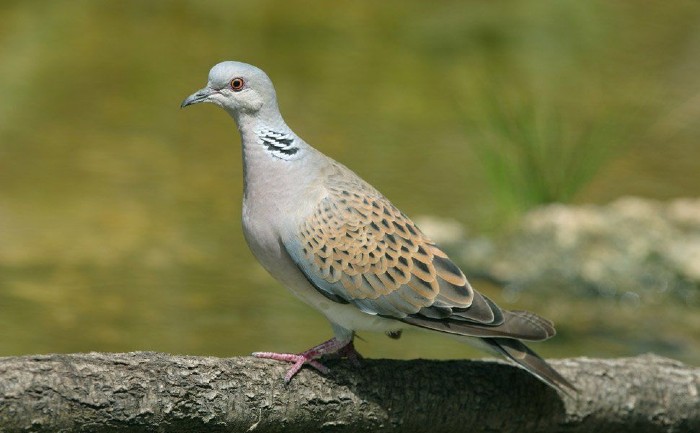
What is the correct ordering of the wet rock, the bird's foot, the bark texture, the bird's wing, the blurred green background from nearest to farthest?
the bark texture < the bird's wing < the bird's foot < the blurred green background < the wet rock

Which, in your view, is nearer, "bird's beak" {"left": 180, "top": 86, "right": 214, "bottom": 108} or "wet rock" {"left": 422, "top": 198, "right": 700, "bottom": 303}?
"bird's beak" {"left": 180, "top": 86, "right": 214, "bottom": 108}

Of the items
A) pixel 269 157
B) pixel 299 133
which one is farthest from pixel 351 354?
pixel 299 133

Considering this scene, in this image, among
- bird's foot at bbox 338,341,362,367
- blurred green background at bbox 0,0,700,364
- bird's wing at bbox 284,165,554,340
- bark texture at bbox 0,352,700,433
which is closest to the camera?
bark texture at bbox 0,352,700,433

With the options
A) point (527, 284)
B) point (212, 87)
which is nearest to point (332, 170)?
point (212, 87)

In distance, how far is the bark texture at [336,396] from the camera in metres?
3.18

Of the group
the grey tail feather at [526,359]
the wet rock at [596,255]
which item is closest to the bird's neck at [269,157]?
the grey tail feather at [526,359]

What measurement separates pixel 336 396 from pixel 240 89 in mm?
941

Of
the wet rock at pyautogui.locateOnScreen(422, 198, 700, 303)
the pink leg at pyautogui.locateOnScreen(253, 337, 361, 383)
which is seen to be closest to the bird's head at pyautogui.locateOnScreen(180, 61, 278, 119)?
the pink leg at pyautogui.locateOnScreen(253, 337, 361, 383)

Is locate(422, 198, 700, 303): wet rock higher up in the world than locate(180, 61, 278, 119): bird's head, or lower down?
higher up

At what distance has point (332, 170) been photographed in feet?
12.0

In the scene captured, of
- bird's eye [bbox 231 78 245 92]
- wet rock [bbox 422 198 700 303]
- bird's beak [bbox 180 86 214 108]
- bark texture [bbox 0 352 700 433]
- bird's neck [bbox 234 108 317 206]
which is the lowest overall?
bark texture [bbox 0 352 700 433]

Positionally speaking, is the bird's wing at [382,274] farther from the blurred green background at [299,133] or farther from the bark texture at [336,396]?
the blurred green background at [299,133]

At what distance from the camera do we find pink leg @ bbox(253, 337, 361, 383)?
3571 millimetres

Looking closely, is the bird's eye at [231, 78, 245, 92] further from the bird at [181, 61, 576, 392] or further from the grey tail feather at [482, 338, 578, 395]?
the grey tail feather at [482, 338, 578, 395]
